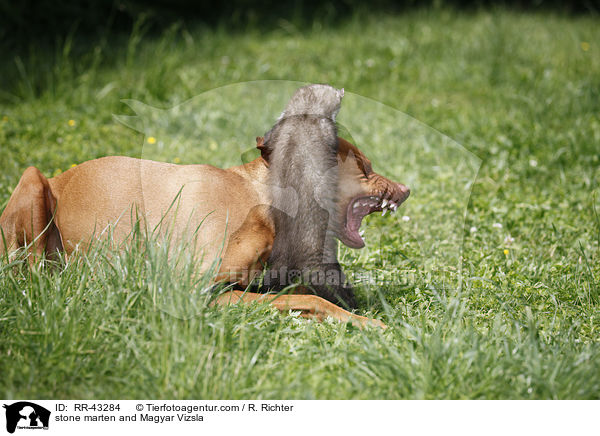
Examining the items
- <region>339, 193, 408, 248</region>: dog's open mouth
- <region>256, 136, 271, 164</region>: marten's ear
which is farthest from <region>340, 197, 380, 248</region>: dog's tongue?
<region>256, 136, 271, 164</region>: marten's ear

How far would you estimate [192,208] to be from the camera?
10.2 ft

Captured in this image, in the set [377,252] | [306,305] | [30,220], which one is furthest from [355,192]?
[30,220]

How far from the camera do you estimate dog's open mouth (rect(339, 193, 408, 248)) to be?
120 inches

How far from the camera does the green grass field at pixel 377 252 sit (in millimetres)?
2508

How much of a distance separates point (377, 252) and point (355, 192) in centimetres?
94

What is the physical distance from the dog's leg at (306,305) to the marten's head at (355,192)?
321mm

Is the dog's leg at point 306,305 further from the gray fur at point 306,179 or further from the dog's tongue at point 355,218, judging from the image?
the dog's tongue at point 355,218

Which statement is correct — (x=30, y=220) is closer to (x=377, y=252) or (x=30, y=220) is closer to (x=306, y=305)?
(x=306, y=305)

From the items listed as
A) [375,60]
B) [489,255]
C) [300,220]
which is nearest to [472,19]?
[375,60]

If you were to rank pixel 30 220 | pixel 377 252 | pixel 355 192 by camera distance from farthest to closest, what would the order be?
pixel 377 252 < pixel 30 220 < pixel 355 192
